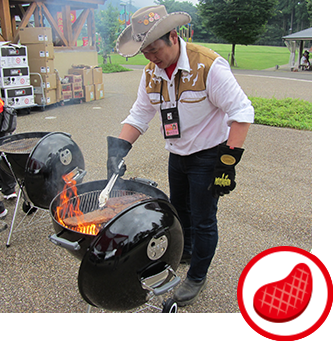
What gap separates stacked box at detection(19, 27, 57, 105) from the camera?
794cm

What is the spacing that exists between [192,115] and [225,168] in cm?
37

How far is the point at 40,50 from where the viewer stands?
8.02 m

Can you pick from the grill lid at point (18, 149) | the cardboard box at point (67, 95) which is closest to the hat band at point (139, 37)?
the grill lid at point (18, 149)

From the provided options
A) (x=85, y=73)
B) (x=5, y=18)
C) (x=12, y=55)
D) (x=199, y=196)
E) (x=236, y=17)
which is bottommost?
(x=199, y=196)

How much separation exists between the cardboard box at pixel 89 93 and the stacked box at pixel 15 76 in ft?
5.93

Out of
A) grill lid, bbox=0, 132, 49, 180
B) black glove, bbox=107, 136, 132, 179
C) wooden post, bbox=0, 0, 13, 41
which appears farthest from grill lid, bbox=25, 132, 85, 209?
wooden post, bbox=0, 0, 13, 41

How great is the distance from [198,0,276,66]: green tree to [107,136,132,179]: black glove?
379 inches

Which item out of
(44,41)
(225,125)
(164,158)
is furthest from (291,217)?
(44,41)

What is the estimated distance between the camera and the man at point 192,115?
1795 mm

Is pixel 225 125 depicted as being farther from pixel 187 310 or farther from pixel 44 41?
pixel 44 41

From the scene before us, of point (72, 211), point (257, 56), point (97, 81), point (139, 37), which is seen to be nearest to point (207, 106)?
point (139, 37)

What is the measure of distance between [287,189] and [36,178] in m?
2.98

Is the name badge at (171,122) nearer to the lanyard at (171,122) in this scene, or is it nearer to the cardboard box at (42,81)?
the lanyard at (171,122)

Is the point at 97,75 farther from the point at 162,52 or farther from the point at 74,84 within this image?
the point at 162,52
